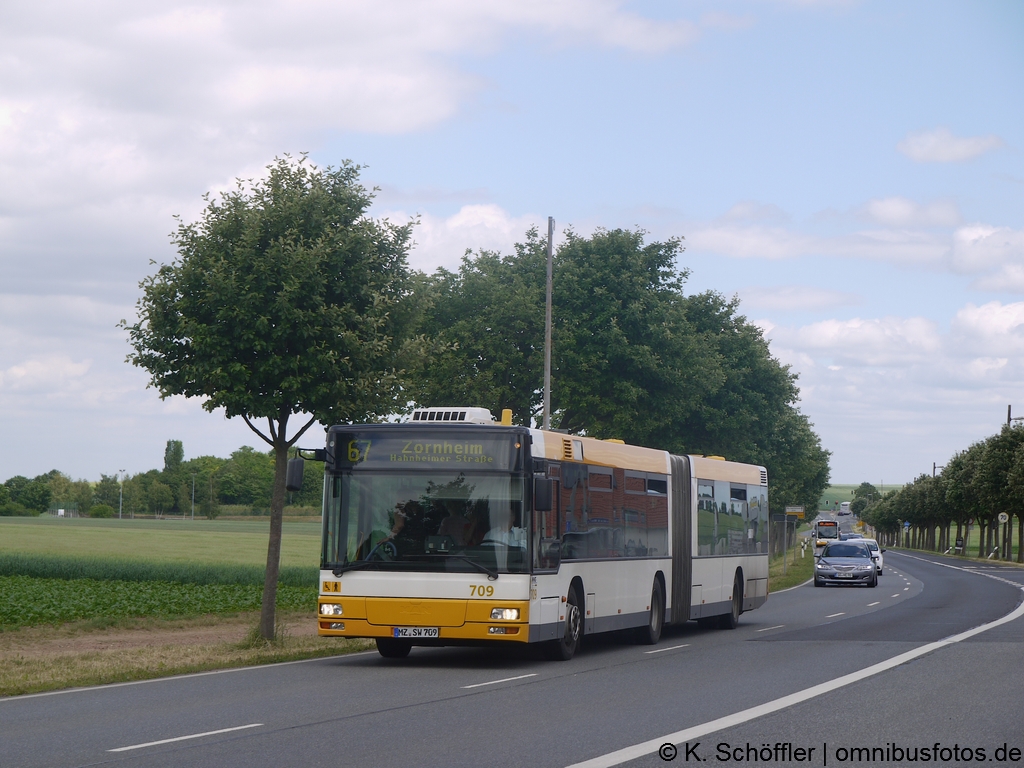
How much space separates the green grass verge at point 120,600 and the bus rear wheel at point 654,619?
991cm

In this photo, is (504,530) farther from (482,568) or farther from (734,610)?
(734,610)

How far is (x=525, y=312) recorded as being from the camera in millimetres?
43281

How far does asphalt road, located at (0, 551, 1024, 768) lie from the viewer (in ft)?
31.5

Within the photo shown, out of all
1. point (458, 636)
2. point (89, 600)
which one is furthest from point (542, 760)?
point (89, 600)

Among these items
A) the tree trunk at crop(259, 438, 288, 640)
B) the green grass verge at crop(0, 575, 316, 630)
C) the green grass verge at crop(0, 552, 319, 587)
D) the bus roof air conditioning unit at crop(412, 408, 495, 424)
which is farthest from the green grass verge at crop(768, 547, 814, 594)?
the bus roof air conditioning unit at crop(412, 408, 495, 424)

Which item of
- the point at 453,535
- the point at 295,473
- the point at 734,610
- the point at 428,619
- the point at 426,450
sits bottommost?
the point at 734,610

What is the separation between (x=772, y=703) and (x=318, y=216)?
984cm

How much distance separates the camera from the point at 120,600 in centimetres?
3059

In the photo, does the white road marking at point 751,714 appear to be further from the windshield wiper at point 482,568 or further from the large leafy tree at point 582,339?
the large leafy tree at point 582,339

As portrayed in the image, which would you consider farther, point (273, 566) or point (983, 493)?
point (983, 493)

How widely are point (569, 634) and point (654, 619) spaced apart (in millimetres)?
3681

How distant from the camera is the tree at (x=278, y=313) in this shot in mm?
18688

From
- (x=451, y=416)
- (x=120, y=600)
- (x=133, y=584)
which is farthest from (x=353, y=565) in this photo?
(x=133, y=584)

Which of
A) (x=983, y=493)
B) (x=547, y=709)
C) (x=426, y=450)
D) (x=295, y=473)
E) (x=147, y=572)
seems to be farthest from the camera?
(x=983, y=493)
